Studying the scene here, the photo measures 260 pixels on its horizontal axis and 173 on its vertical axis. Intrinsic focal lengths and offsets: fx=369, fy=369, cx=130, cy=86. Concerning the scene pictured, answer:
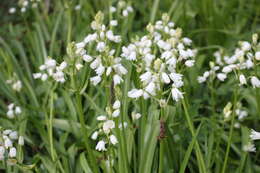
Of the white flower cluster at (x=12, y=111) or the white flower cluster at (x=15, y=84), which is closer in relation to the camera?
the white flower cluster at (x=12, y=111)

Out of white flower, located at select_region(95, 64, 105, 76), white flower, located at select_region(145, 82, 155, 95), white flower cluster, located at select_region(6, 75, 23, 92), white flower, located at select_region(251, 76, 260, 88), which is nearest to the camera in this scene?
white flower, located at select_region(145, 82, 155, 95)

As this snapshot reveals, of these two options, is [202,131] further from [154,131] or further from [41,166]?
[41,166]

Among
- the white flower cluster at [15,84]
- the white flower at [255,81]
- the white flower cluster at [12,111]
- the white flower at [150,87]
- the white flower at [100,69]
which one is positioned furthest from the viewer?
the white flower cluster at [15,84]

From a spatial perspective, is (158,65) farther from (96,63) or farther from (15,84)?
(15,84)

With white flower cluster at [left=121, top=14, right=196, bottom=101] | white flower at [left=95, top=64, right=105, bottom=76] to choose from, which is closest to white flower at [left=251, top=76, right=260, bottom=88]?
white flower cluster at [left=121, top=14, right=196, bottom=101]

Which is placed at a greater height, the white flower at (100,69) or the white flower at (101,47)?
the white flower at (101,47)

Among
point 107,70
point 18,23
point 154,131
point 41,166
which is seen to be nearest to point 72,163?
point 41,166

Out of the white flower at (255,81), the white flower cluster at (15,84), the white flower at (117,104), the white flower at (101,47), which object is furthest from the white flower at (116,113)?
the white flower cluster at (15,84)

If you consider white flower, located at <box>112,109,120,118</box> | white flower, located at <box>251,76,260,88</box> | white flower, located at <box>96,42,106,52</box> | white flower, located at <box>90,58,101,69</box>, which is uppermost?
white flower, located at <box>96,42,106,52</box>

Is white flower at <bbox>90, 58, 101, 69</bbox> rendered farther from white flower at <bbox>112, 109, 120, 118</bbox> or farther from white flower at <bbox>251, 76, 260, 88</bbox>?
white flower at <bbox>251, 76, 260, 88</bbox>

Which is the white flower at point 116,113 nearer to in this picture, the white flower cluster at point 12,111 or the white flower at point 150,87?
the white flower at point 150,87

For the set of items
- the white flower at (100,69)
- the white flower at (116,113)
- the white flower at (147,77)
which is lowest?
the white flower at (116,113)
